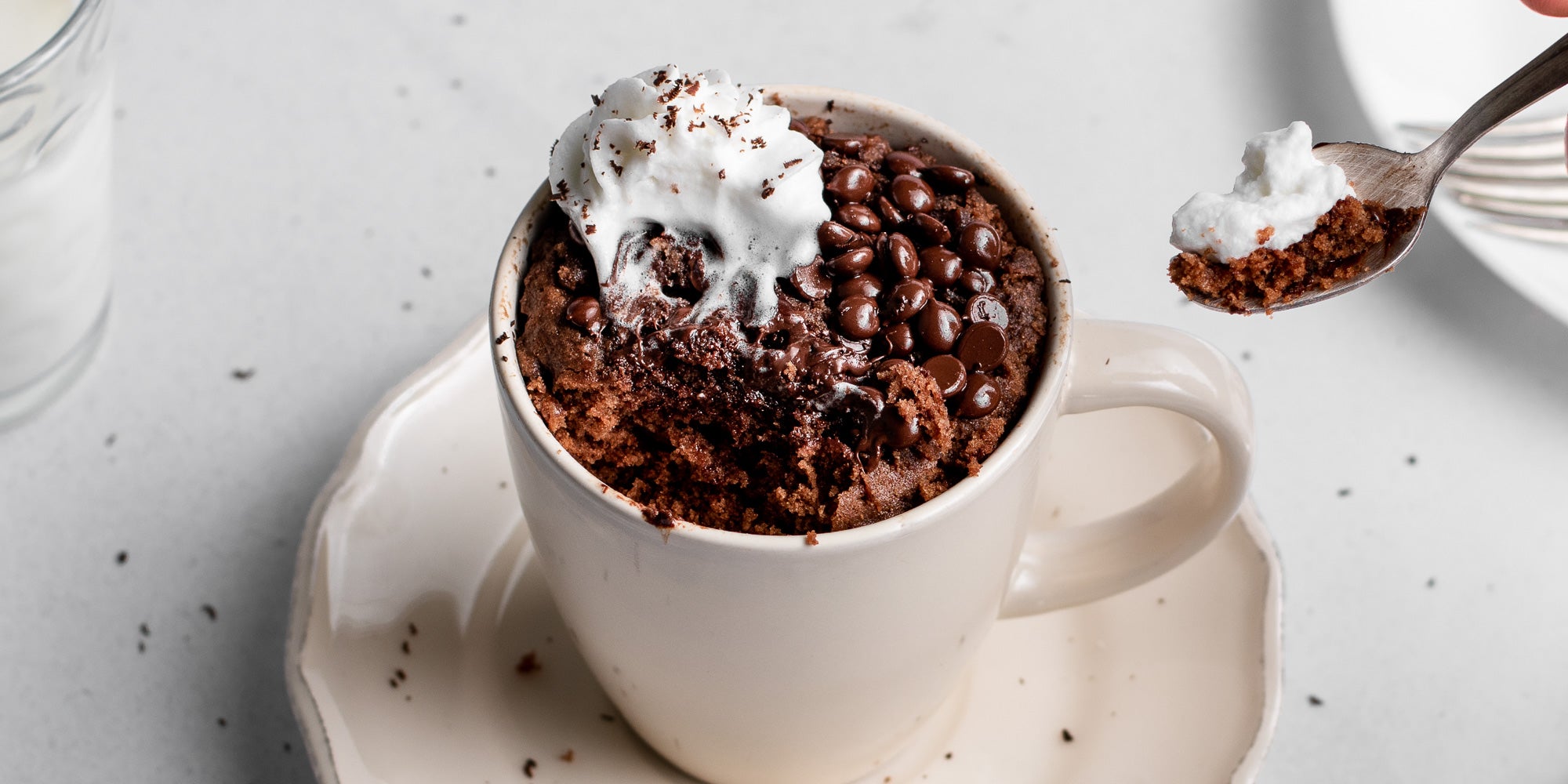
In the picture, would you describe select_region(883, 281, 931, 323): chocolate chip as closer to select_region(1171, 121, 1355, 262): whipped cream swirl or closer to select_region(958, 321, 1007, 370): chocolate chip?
select_region(958, 321, 1007, 370): chocolate chip

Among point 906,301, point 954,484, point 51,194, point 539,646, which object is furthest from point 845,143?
point 51,194

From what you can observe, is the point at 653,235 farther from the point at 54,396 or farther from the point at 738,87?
the point at 54,396

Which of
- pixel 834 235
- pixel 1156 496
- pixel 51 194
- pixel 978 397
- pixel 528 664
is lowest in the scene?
pixel 528 664

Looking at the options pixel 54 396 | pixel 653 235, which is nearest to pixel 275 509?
pixel 54 396

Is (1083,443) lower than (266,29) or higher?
lower

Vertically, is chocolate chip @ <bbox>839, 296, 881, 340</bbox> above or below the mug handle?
above

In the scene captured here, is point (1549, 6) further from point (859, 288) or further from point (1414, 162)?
point (859, 288)

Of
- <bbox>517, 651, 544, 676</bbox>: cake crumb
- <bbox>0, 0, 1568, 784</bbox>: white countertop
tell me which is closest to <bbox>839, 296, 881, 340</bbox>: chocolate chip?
<bbox>517, 651, 544, 676</bbox>: cake crumb
